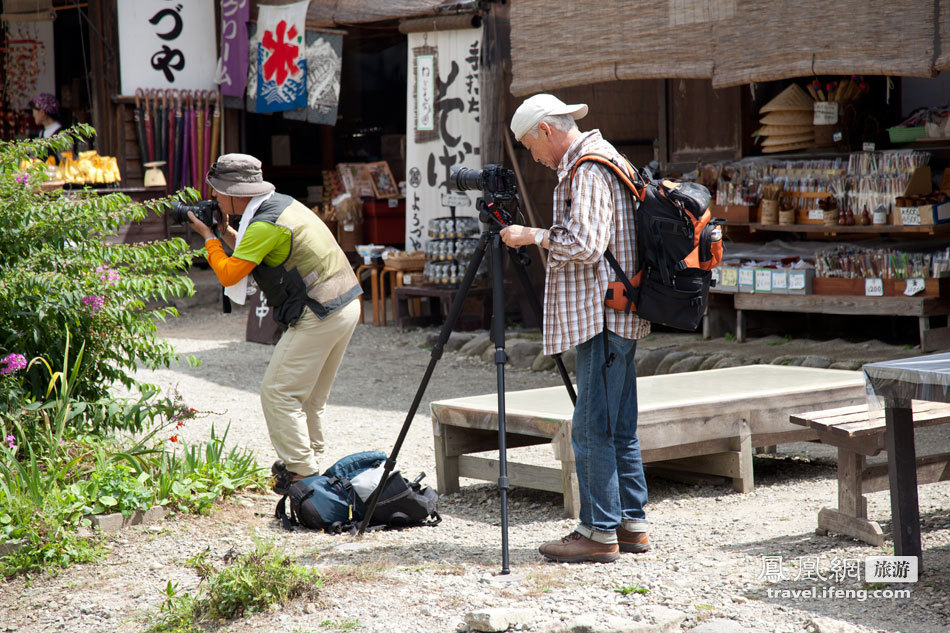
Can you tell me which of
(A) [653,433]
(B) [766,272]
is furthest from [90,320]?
(B) [766,272]

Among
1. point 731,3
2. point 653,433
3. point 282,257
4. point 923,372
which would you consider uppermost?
point 731,3

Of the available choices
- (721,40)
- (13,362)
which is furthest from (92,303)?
(721,40)

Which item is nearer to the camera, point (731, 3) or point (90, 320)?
point (90, 320)

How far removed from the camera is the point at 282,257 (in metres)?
5.11

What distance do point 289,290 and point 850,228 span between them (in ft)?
16.6

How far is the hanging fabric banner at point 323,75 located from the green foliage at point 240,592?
9662mm

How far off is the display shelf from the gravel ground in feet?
8.17

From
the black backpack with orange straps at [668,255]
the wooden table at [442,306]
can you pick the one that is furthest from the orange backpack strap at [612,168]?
the wooden table at [442,306]

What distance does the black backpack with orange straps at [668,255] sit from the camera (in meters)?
3.94

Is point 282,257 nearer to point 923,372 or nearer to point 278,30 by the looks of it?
point 923,372

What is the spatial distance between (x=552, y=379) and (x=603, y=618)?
5799 mm

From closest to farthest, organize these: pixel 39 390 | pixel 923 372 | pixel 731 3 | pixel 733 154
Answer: pixel 923 372 → pixel 39 390 → pixel 731 3 → pixel 733 154

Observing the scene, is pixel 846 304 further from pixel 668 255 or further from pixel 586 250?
pixel 586 250

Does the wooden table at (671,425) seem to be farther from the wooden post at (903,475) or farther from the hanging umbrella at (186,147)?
the hanging umbrella at (186,147)
